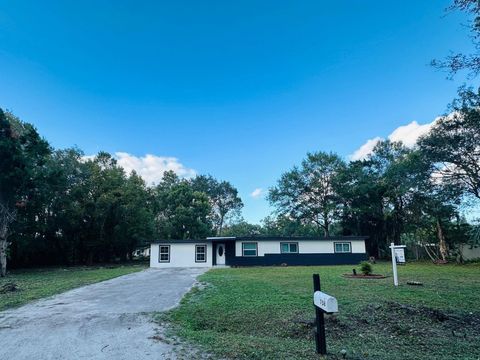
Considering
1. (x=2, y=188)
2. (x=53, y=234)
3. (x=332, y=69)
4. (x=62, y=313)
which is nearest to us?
(x=62, y=313)

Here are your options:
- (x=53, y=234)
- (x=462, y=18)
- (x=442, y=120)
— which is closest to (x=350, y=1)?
(x=462, y=18)

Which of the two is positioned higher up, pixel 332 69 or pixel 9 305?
pixel 332 69

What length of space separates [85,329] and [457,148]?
1940 cm

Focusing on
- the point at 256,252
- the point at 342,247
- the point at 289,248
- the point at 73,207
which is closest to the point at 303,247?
the point at 289,248

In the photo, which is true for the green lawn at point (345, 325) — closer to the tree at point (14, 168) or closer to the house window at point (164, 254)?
the tree at point (14, 168)

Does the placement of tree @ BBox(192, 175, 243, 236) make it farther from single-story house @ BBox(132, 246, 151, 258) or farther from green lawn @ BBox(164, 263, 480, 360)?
green lawn @ BBox(164, 263, 480, 360)

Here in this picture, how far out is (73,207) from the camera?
83.5ft

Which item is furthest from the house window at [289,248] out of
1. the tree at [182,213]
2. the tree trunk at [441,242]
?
the tree at [182,213]

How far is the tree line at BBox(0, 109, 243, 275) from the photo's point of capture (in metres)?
17.0

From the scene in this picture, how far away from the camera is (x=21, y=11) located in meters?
10.6

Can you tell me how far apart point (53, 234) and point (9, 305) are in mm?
21821

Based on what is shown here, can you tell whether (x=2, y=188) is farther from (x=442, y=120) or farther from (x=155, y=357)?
(x=442, y=120)

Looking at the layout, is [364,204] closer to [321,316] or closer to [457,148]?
[457,148]

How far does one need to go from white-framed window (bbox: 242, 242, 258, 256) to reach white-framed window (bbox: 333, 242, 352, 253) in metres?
5.97
